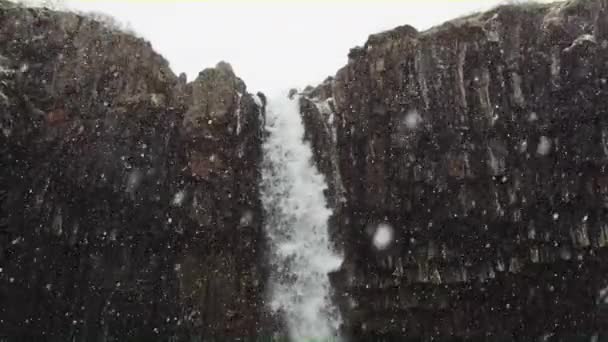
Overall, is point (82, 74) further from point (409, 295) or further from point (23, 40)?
point (409, 295)

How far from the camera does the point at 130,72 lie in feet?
45.9

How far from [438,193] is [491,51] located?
364 centimetres

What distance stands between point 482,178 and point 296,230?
15.8 ft

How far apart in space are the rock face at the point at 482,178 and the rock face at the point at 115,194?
3026 millimetres

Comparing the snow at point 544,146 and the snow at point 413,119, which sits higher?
the snow at point 413,119

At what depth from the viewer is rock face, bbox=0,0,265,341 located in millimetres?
13086

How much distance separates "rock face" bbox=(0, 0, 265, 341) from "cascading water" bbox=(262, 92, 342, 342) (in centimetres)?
58

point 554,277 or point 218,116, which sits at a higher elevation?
point 218,116

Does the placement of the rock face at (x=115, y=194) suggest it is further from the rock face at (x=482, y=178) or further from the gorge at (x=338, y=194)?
the rock face at (x=482, y=178)

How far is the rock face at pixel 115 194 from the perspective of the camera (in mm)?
13086

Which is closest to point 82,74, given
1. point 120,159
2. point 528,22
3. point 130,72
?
point 130,72

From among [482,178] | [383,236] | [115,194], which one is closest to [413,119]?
[482,178]

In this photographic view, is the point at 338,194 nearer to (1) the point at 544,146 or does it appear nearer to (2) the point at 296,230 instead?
(2) the point at 296,230

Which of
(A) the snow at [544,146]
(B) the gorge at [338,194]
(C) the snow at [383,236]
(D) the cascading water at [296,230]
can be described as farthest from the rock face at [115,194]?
(A) the snow at [544,146]
